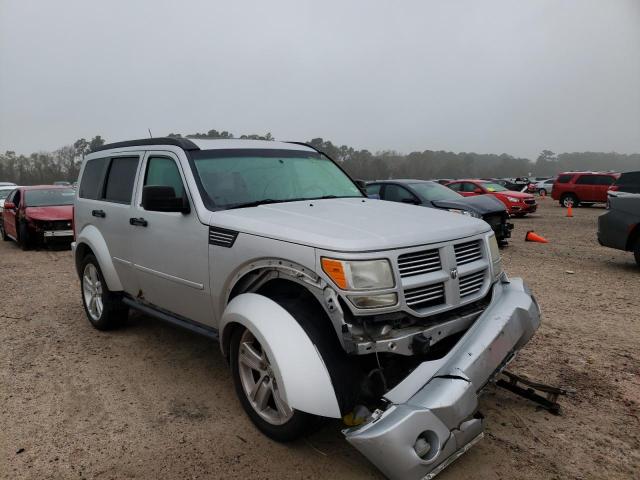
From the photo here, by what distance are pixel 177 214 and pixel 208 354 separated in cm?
153

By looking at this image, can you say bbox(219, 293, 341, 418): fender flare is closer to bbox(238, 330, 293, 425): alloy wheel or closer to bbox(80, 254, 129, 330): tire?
bbox(238, 330, 293, 425): alloy wheel

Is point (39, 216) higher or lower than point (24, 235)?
higher

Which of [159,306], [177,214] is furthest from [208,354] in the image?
[177,214]

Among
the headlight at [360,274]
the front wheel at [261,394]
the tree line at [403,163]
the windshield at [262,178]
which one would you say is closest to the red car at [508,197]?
the tree line at [403,163]

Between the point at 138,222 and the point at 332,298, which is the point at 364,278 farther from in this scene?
the point at 138,222

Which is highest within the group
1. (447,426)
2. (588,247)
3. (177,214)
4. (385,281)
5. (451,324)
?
(177,214)

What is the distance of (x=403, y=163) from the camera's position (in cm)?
8256

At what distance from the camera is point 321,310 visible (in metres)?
3.03

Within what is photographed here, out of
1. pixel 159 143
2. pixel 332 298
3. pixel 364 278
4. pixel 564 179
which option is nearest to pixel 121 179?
pixel 159 143

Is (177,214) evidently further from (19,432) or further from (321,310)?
(19,432)

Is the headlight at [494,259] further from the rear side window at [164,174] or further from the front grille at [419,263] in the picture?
the rear side window at [164,174]

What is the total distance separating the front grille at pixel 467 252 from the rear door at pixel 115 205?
2.92 metres

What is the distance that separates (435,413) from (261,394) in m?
1.23

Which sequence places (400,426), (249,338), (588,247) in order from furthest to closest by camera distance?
(588,247) < (249,338) < (400,426)
